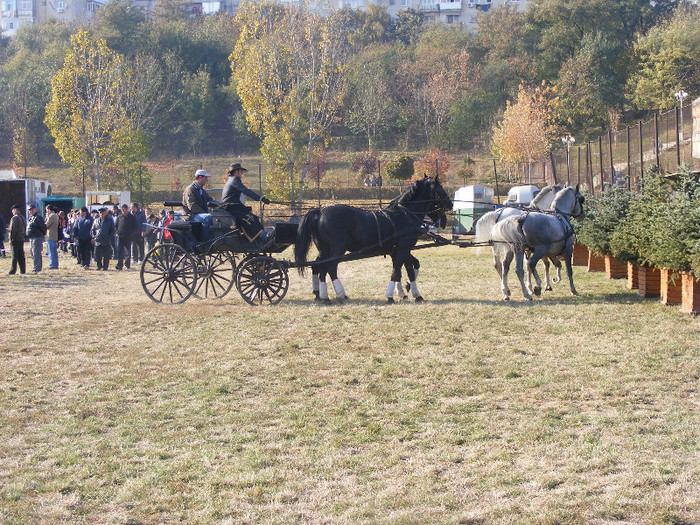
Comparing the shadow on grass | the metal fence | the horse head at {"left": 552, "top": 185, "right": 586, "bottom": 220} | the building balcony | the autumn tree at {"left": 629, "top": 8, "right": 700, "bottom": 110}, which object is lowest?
the shadow on grass

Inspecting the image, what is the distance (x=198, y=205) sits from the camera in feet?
44.8

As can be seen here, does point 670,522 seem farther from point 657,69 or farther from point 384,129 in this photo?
point 384,129

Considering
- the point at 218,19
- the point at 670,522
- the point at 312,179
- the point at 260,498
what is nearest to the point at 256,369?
the point at 260,498

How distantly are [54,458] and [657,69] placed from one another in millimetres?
60322

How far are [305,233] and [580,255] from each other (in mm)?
8617

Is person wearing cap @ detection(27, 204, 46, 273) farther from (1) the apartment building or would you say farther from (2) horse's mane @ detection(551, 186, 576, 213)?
(1) the apartment building

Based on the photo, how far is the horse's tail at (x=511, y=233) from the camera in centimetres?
1311

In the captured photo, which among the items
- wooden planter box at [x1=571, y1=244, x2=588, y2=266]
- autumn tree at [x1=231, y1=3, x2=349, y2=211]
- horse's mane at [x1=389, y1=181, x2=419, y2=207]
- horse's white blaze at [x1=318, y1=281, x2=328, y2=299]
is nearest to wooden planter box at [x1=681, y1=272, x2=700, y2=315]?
horse's mane at [x1=389, y1=181, x2=419, y2=207]

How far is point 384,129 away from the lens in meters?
67.4

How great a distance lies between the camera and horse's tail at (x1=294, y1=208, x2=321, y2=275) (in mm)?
13086

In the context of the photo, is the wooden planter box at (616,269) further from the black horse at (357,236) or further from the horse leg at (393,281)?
the horse leg at (393,281)

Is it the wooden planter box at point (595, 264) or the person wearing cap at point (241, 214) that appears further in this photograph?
the wooden planter box at point (595, 264)

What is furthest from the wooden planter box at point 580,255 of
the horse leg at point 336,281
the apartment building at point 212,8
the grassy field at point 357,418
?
the apartment building at point 212,8

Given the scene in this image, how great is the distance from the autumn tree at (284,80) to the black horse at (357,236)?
29538 millimetres
